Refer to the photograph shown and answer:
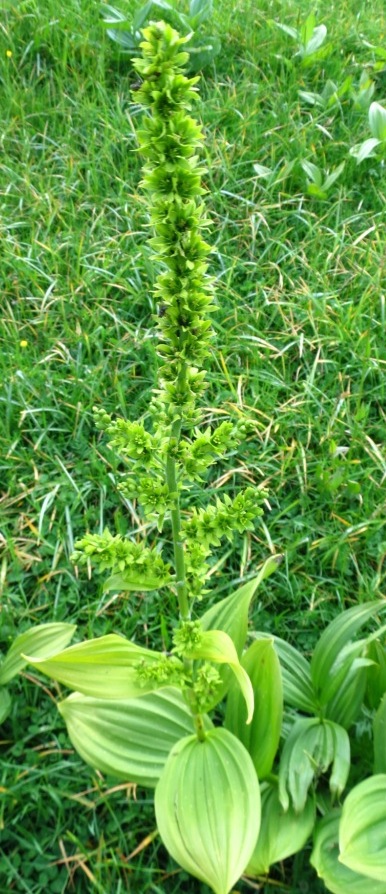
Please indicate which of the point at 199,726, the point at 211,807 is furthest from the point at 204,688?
the point at 211,807

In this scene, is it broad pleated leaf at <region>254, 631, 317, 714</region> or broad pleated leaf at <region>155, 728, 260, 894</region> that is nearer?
broad pleated leaf at <region>155, 728, 260, 894</region>

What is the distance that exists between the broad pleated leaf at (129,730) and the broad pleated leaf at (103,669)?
0.29m

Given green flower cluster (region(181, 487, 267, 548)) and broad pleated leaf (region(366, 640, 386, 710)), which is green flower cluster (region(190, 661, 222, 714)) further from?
broad pleated leaf (region(366, 640, 386, 710))

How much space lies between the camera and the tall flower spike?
150cm

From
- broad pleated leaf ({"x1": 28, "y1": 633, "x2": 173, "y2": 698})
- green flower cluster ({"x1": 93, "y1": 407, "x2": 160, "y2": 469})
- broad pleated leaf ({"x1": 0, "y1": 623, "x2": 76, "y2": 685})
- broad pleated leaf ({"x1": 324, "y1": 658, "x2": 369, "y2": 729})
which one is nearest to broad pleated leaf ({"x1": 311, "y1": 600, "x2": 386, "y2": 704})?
broad pleated leaf ({"x1": 324, "y1": 658, "x2": 369, "y2": 729})

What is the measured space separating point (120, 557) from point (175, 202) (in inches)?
36.2

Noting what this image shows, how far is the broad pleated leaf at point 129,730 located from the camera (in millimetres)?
2391

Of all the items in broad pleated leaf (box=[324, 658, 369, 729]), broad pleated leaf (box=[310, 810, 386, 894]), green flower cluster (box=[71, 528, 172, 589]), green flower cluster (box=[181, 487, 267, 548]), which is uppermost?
green flower cluster (box=[181, 487, 267, 548])

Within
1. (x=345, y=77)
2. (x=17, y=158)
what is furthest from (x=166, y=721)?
(x=345, y=77)

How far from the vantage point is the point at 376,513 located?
314cm

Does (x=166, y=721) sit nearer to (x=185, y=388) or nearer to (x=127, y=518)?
(x=127, y=518)

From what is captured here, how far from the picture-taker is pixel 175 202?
1621 mm

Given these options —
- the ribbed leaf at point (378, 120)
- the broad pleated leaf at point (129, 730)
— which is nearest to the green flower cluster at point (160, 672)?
the broad pleated leaf at point (129, 730)

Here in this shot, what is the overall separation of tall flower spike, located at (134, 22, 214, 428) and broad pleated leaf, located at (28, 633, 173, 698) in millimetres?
692
